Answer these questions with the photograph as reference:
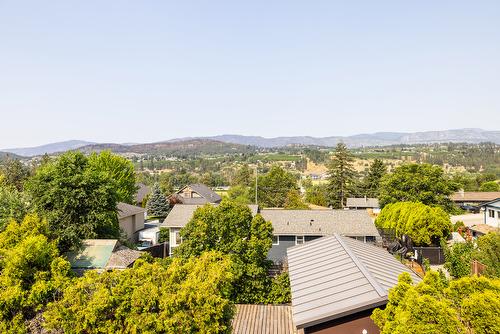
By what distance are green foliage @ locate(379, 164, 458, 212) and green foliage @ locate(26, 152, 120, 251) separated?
102 feet

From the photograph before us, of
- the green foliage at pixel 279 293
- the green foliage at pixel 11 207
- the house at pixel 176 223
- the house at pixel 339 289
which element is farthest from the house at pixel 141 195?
the house at pixel 339 289

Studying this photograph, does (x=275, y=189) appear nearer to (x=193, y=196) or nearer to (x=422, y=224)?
(x=193, y=196)

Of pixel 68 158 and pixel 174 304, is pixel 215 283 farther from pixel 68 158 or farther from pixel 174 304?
pixel 68 158

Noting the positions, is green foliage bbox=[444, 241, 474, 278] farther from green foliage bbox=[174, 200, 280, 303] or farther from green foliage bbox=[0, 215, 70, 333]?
green foliage bbox=[0, 215, 70, 333]

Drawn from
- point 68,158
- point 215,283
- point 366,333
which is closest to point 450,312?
point 366,333

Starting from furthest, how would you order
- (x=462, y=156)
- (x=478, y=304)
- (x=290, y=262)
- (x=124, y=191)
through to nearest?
(x=462, y=156) < (x=124, y=191) < (x=290, y=262) < (x=478, y=304)

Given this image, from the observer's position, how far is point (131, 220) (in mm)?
39062

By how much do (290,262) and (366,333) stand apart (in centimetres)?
606

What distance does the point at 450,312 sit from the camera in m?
7.13

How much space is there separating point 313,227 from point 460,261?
10875 mm

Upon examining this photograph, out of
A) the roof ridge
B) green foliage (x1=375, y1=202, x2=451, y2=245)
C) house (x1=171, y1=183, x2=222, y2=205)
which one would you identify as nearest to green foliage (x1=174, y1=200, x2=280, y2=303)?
the roof ridge

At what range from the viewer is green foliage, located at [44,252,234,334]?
10.1m

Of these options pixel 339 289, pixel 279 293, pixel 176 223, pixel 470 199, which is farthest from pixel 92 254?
pixel 470 199

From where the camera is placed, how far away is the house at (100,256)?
73.3 ft
